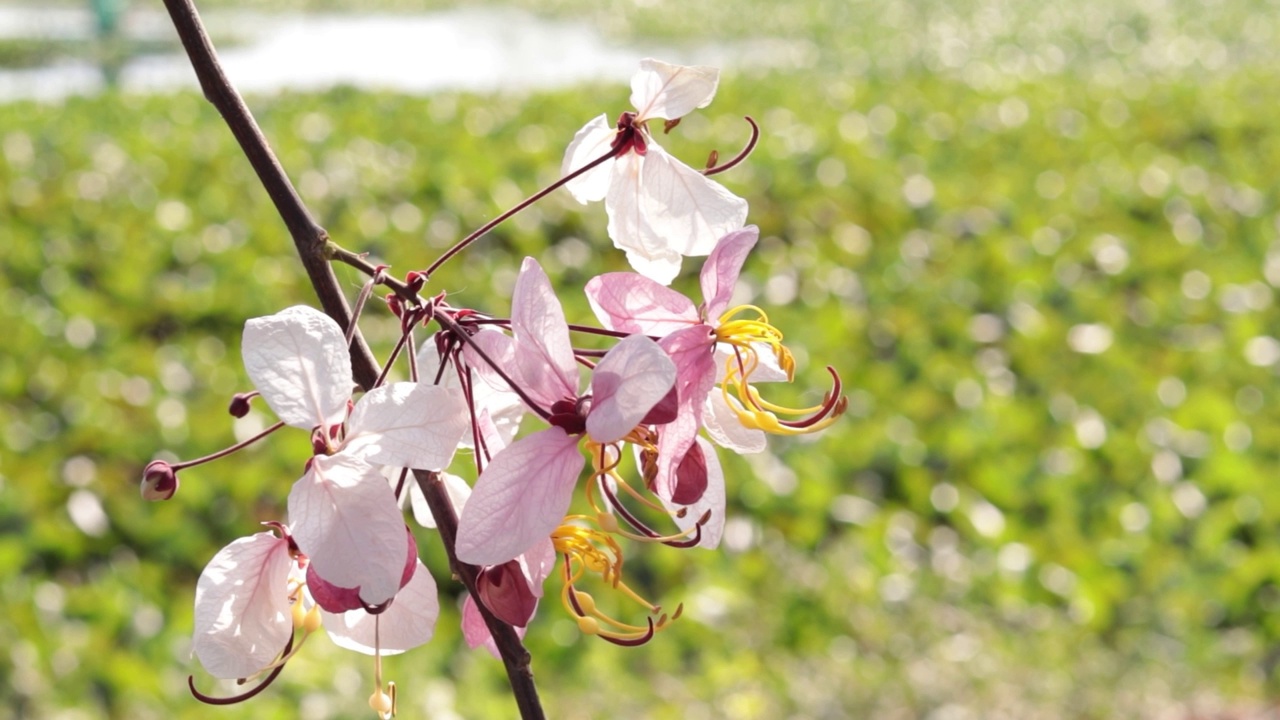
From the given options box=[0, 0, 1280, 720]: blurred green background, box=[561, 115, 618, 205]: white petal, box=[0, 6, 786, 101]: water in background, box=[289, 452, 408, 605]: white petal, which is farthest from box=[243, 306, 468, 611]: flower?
box=[0, 6, 786, 101]: water in background

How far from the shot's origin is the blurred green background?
1872mm

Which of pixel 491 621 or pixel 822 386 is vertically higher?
pixel 491 621

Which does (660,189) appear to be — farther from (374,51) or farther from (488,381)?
(374,51)

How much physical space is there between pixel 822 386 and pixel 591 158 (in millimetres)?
2473

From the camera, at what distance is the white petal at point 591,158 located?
0.40 m

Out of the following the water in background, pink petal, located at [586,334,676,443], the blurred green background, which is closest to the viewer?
pink petal, located at [586,334,676,443]

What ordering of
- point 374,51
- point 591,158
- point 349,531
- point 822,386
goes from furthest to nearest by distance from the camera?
point 374,51
point 822,386
point 591,158
point 349,531

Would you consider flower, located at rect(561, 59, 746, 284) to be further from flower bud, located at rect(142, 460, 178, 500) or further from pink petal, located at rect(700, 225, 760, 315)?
flower bud, located at rect(142, 460, 178, 500)

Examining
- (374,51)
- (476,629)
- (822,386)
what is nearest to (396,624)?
(476,629)

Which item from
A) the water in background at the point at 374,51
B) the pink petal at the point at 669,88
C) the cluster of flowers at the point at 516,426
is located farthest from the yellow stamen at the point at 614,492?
the water in background at the point at 374,51

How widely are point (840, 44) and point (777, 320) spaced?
6811 mm

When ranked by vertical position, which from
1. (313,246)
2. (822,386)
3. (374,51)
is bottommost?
(374,51)

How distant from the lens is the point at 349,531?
30 cm

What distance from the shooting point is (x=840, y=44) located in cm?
957
